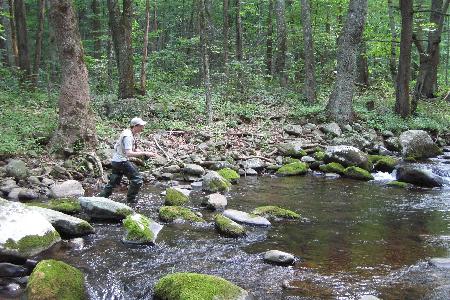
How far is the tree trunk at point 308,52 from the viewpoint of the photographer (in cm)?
1922

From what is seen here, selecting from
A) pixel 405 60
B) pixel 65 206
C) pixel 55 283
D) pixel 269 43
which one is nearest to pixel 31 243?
pixel 55 283

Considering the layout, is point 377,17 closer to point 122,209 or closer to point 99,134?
point 99,134

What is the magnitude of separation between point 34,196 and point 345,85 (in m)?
11.6

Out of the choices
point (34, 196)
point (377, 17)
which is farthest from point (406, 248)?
point (377, 17)

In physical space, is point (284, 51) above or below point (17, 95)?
above

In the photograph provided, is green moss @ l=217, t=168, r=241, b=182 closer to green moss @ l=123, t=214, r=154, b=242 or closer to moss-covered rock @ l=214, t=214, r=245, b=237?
moss-covered rock @ l=214, t=214, r=245, b=237

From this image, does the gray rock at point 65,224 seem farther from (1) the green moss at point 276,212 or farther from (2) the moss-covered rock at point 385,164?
(2) the moss-covered rock at point 385,164

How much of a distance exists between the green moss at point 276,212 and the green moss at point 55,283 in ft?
13.0

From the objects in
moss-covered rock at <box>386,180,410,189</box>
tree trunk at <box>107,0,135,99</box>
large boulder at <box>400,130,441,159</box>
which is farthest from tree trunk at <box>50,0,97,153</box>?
large boulder at <box>400,130,441,159</box>

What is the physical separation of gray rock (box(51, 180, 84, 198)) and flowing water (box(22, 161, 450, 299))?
93 centimetres

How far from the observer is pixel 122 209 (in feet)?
26.4

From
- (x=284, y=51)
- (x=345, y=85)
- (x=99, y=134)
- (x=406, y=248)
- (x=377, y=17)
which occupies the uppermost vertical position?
(x=377, y=17)

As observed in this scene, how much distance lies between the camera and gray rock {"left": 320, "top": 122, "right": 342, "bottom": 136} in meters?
16.1

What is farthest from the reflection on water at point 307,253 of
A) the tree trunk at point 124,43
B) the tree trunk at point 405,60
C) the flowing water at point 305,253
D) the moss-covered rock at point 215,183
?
the tree trunk at point 405,60
